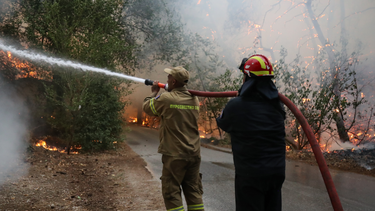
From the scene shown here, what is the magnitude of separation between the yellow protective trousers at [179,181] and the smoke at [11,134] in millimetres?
3527

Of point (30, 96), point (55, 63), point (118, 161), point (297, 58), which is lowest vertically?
point (118, 161)

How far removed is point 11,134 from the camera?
23.2 feet

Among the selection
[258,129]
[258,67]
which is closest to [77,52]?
[258,67]

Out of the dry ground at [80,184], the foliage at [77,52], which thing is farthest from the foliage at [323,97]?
the foliage at [77,52]

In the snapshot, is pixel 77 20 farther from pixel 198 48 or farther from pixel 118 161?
pixel 198 48

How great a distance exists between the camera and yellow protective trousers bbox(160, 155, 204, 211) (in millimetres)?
2869

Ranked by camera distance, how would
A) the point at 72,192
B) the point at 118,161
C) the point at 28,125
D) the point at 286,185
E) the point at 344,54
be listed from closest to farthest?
the point at 72,192 < the point at 286,185 < the point at 118,161 < the point at 28,125 < the point at 344,54

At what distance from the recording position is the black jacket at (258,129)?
1.96 meters

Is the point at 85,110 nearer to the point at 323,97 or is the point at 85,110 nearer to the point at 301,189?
the point at 301,189

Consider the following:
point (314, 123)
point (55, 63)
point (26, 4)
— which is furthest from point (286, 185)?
point (26, 4)

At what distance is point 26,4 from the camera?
8.38 m

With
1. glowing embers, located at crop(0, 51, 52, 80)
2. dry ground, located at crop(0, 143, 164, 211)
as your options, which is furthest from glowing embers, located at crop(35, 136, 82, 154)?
glowing embers, located at crop(0, 51, 52, 80)

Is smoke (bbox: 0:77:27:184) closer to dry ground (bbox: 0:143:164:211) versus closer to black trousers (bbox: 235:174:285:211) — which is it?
dry ground (bbox: 0:143:164:211)

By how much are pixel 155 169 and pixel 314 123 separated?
22.2ft
